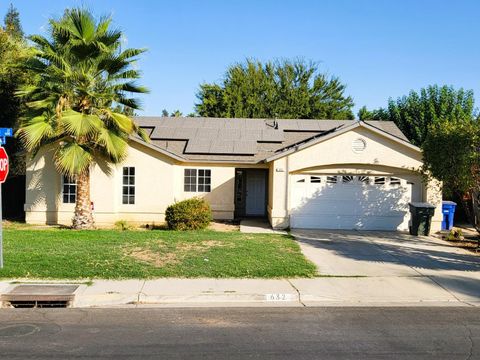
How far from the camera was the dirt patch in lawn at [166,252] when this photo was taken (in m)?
11.4

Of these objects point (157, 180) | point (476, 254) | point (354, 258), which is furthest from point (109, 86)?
point (476, 254)

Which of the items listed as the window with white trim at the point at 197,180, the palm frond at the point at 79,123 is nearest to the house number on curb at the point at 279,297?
the palm frond at the point at 79,123

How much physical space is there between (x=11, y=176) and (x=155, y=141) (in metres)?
6.63

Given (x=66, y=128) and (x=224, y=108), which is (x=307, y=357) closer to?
(x=66, y=128)

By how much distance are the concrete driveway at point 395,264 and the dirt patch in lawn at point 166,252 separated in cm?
279

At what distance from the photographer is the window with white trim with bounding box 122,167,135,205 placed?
18891mm

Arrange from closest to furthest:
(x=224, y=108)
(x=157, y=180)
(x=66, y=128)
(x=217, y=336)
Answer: (x=217, y=336) < (x=66, y=128) < (x=157, y=180) < (x=224, y=108)

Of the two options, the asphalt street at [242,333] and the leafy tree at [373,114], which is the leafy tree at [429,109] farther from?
the asphalt street at [242,333]

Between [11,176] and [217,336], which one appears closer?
[217,336]

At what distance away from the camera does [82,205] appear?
658 inches

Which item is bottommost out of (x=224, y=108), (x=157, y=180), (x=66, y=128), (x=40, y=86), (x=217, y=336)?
(x=217, y=336)

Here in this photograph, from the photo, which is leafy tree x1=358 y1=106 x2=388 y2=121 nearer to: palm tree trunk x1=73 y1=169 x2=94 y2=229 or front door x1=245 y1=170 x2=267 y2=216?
front door x1=245 y1=170 x2=267 y2=216

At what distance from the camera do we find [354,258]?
12.6 meters

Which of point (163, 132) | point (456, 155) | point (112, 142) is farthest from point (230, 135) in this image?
point (456, 155)
